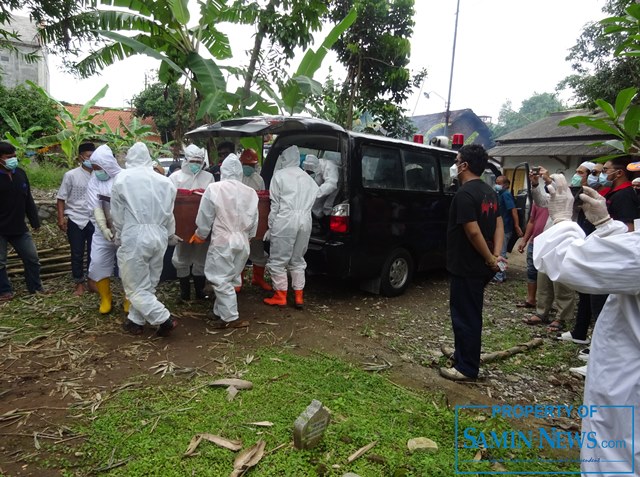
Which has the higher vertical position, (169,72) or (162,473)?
(169,72)

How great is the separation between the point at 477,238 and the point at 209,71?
493cm

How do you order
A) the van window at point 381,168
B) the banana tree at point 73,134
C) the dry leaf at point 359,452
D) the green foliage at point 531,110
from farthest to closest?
the green foliage at point 531,110 → the banana tree at point 73,134 → the van window at point 381,168 → the dry leaf at point 359,452

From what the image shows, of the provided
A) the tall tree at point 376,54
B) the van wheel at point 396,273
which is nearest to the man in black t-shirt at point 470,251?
the van wheel at point 396,273

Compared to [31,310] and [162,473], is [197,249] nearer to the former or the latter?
[31,310]

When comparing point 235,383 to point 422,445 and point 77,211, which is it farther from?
point 77,211

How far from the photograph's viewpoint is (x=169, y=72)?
6781mm

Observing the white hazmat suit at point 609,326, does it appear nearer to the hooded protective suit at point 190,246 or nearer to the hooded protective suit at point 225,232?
the hooded protective suit at point 225,232

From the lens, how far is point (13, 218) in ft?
15.9

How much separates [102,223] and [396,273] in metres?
3.62

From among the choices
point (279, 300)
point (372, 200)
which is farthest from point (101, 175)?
point (372, 200)

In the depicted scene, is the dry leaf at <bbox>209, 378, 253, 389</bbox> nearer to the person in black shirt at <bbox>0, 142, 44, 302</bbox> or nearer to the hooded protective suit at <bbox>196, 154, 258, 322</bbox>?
the hooded protective suit at <bbox>196, 154, 258, 322</bbox>

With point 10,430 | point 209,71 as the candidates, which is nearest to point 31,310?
point 10,430

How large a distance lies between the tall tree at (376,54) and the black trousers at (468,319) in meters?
7.49

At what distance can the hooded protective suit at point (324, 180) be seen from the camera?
498 cm
